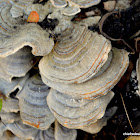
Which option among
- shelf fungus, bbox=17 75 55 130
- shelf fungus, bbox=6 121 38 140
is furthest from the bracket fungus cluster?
shelf fungus, bbox=6 121 38 140

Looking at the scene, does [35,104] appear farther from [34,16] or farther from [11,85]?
[34,16]

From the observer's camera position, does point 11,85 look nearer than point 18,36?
No

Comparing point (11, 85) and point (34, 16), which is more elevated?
point (34, 16)

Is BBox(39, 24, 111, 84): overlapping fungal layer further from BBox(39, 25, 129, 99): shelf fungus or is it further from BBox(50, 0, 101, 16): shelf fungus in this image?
BBox(50, 0, 101, 16): shelf fungus

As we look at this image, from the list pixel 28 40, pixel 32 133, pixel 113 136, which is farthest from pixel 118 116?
pixel 28 40

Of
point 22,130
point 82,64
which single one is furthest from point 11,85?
point 82,64

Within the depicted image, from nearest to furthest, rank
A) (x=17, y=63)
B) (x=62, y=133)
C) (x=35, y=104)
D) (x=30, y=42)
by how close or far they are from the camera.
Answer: (x=30, y=42)
(x=17, y=63)
(x=35, y=104)
(x=62, y=133)

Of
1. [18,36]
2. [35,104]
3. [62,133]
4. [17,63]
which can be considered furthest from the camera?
[62,133]

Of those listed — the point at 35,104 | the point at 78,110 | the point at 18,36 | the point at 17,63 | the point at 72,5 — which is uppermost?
the point at 72,5
